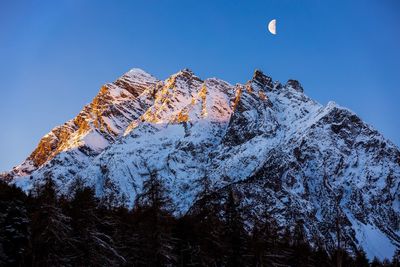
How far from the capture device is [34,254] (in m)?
35.2

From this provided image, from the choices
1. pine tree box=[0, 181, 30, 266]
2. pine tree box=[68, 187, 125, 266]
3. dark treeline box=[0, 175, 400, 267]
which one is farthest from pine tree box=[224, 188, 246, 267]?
pine tree box=[0, 181, 30, 266]

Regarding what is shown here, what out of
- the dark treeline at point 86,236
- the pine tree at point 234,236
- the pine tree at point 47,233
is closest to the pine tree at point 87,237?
the dark treeline at point 86,236

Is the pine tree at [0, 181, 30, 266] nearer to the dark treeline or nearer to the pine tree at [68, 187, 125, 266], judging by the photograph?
the dark treeline

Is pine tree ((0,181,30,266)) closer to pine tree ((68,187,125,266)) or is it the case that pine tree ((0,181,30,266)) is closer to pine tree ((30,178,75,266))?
pine tree ((30,178,75,266))

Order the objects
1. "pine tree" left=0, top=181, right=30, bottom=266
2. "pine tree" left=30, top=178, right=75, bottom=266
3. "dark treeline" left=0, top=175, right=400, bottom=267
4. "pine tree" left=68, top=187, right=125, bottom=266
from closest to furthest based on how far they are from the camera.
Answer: "pine tree" left=30, top=178, right=75, bottom=266
"dark treeline" left=0, top=175, right=400, bottom=267
"pine tree" left=68, top=187, right=125, bottom=266
"pine tree" left=0, top=181, right=30, bottom=266

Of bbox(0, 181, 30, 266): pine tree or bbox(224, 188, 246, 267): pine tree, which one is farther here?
bbox(224, 188, 246, 267): pine tree

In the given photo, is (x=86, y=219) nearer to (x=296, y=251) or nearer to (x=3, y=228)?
(x=3, y=228)

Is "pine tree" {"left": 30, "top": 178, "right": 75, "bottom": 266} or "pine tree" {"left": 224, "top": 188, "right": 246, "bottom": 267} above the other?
"pine tree" {"left": 224, "top": 188, "right": 246, "bottom": 267}

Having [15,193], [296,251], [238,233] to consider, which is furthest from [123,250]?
[296,251]

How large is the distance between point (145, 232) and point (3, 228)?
11677mm

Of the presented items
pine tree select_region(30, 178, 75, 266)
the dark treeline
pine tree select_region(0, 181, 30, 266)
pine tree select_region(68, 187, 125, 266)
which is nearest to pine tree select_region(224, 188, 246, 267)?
the dark treeline

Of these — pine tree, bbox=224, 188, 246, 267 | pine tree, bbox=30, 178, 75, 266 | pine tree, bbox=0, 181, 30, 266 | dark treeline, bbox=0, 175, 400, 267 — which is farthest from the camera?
pine tree, bbox=224, 188, 246, 267

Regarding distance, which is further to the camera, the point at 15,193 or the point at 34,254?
the point at 15,193

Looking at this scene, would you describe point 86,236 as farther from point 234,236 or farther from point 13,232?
point 234,236
